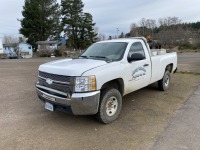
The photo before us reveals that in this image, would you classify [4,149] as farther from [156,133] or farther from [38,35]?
[38,35]

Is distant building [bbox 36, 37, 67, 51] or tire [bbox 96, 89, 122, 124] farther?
distant building [bbox 36, 37, 67, 51]

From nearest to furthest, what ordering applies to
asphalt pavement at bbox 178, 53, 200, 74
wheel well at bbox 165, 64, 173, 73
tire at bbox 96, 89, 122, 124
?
tire at bbox 96, 89, 122, 124
wheel well at bbox 165, 64, 173, 73
asphalt pavement at bbox 178, 53, 200, 74

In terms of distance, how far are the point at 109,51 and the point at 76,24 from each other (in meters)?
47.5

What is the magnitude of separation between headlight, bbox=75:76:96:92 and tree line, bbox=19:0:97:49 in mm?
48021

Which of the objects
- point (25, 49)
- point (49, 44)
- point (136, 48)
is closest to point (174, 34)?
point (49, 44)

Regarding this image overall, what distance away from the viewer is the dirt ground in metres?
3.61

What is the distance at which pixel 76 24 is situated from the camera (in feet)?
167

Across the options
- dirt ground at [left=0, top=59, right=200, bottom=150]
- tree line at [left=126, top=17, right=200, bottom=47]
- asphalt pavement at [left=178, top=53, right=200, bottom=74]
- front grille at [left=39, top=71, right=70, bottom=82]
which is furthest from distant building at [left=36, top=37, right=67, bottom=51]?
front grille at [left=39, top=71, right=70, bottom=82]

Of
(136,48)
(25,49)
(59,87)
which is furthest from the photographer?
(25,49)

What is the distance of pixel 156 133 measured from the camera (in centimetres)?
394

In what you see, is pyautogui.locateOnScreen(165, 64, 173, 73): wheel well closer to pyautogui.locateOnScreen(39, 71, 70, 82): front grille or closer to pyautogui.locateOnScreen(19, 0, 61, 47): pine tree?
pyautogui.locateOnScreen(39, 71, 70, 82): front grille

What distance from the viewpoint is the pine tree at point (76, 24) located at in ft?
168

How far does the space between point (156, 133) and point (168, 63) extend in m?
3.76

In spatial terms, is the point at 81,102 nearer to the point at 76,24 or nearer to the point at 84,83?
the point at 84,83
